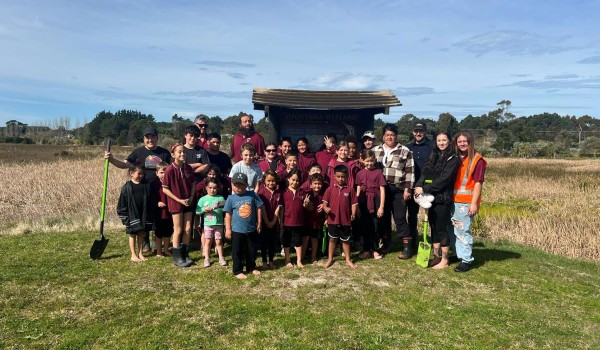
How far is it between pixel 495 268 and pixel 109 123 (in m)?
66.7

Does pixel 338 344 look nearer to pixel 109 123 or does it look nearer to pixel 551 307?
pixel 551 307

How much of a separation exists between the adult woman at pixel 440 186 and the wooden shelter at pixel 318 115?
2.58m

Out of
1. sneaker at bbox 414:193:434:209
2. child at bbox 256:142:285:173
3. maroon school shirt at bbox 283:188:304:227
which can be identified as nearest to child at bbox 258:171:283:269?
maroon school shirt at bbox 283:188:304:227

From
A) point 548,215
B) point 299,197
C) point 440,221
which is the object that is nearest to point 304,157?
point 299,197

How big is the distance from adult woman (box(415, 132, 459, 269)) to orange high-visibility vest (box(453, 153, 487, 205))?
9 centimetres

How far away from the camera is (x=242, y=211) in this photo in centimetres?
517

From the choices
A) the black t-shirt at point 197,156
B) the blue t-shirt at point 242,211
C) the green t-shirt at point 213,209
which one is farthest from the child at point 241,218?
the black t-shirt at point 197,156

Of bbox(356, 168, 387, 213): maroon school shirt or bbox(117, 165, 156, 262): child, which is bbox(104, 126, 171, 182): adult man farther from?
bbox(356, 168, 387, 213): maroon school shirt

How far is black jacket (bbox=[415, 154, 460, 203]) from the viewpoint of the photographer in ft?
17.5

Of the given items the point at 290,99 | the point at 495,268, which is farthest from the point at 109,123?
the point at 495,268

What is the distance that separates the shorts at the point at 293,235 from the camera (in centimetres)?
558

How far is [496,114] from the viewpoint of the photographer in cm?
6919

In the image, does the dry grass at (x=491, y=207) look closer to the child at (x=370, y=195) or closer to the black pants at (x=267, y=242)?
the child at (x=370, y=195)

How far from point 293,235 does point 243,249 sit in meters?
0.75
